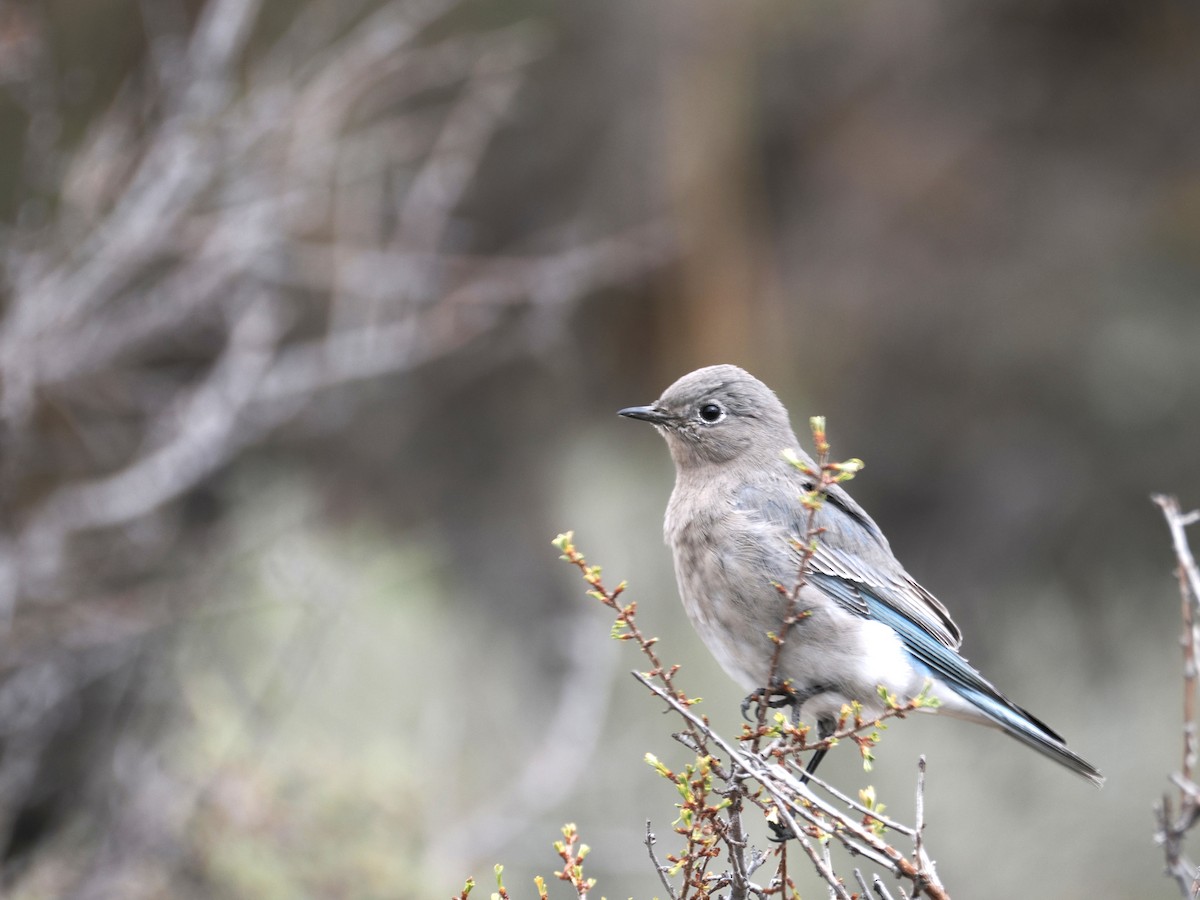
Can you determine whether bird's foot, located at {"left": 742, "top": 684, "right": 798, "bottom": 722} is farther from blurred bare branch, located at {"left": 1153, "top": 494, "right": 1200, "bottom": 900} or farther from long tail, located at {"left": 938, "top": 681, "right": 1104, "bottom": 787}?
blurred bare branch, located at {"left": 1153, "top": 494, "right": 1200, "bottom": 900}

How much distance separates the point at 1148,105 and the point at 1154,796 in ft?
16.7

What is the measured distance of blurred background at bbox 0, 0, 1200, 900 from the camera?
561 cm

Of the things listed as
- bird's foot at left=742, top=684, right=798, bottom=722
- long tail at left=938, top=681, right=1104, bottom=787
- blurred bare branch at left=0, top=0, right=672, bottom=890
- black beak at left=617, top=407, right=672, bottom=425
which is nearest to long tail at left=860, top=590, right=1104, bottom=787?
long tail at left=938, top=681, right=1104, bottom=787

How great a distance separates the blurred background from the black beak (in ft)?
7.51

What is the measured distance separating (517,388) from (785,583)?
19.3ft

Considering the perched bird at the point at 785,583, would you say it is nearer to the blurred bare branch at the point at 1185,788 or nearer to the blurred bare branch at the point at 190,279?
the blurred bare branch at the point at 1185,788

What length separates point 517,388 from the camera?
29.8 ft

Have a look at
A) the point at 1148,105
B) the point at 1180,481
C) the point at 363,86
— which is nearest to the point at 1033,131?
the point at 1148,105

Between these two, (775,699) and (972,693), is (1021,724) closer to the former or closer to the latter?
(972,693)

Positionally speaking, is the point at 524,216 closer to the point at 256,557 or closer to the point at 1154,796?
the point at 256,557

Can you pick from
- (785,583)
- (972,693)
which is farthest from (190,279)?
(972,693)

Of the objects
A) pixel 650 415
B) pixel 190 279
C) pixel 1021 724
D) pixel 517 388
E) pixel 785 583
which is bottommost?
pixel 1021 724

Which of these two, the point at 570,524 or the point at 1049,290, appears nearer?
the point at 570,524

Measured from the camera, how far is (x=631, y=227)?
862cm
